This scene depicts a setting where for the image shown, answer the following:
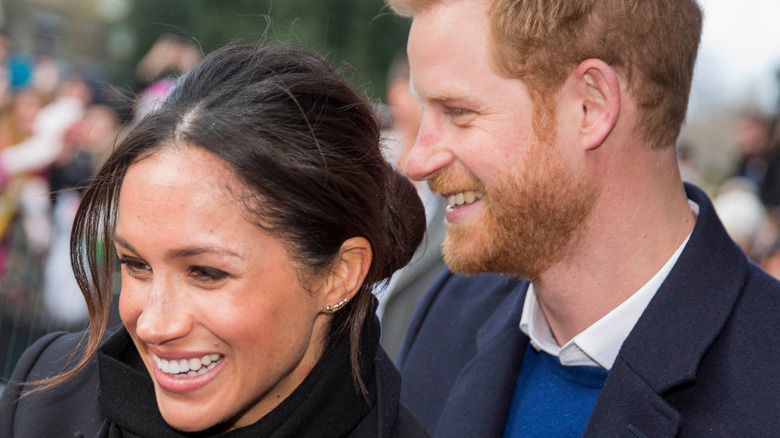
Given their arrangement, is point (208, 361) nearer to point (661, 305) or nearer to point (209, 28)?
point (661, 305)

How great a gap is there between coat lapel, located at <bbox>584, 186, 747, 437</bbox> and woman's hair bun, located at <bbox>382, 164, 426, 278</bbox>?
0.74 m

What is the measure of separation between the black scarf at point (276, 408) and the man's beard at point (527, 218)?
594 millimetres

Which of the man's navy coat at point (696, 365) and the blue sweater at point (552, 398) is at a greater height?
the man's navy coat at point (696, 365)

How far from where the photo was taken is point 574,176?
2.65 m

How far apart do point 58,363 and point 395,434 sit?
3.30 ft

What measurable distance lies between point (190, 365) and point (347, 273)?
517mm

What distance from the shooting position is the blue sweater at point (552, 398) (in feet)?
8.66

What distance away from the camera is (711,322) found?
94.3 inches

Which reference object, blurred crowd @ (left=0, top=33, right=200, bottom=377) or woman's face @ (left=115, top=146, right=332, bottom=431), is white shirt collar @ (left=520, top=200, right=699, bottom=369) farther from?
blurred crowd @ (left=0, top=33, right=200, bottom=377)

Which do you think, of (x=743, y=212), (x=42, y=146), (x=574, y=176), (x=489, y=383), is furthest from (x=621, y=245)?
(x=42, y=146)

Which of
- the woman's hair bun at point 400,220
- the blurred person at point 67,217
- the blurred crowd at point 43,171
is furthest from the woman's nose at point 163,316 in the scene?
the blurred crowd at point 43,171

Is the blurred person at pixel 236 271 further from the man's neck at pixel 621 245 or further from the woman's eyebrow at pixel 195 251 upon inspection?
the man's neck at pixel 621 245

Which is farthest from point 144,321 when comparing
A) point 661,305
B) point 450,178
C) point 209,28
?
point 209,28

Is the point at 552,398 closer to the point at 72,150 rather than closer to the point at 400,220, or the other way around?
the point at 400,220
